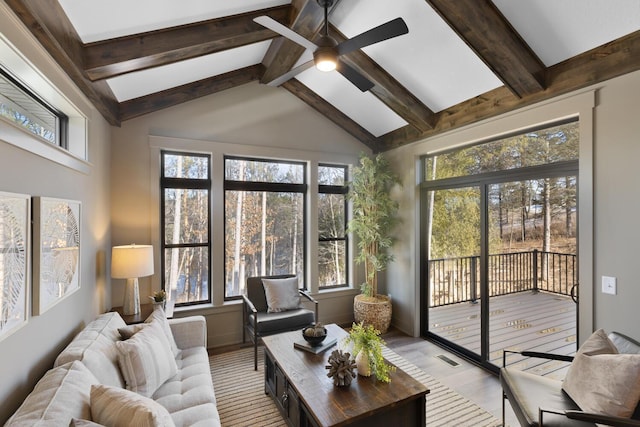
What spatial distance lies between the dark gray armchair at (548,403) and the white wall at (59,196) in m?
2.79

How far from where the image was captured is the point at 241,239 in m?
4.05

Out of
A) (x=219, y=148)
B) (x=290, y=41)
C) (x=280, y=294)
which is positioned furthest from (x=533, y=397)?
(x=219, y=148)

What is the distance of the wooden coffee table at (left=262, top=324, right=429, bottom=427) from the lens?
1.74 meters

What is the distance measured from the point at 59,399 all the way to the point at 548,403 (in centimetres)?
267

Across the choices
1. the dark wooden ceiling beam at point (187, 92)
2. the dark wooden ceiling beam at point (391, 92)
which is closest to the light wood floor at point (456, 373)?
the dark wooden ceiling beam at point (391, 92)

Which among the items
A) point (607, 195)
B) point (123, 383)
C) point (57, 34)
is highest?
point (57, 34)

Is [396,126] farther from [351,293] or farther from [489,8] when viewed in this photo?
[351,293]

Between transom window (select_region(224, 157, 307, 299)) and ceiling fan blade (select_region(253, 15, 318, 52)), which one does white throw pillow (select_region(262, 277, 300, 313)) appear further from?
ceiling fan blade (select_region(253, 15, 318, 52))

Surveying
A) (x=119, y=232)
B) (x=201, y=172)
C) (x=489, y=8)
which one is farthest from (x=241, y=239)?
(x=489, y=8)

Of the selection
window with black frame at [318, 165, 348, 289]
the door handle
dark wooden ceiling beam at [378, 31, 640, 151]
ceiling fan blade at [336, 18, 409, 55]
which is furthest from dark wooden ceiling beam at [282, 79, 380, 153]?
the door handle

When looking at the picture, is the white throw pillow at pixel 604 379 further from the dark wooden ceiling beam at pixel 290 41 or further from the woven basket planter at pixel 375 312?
the dark wooden ceiling beam at pixel 290 41

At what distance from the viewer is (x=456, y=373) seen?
3.12 m

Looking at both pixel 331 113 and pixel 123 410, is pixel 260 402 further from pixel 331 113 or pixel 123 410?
pixel 331 113

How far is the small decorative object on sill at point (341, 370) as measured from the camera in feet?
6.44
